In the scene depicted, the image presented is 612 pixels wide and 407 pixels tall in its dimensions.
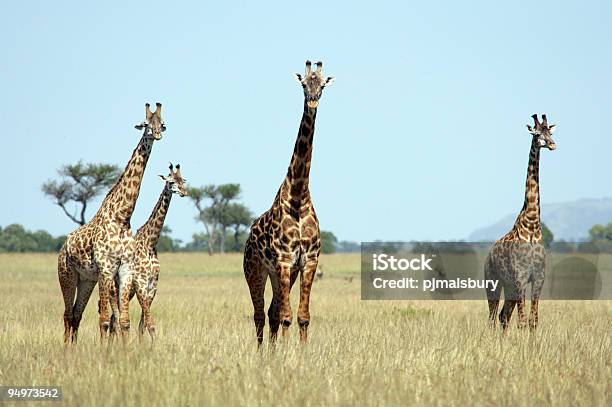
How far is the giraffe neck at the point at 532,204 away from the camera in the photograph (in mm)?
13797

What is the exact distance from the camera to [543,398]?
7828mm

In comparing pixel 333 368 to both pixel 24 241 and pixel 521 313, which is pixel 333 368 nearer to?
pixel 521 313

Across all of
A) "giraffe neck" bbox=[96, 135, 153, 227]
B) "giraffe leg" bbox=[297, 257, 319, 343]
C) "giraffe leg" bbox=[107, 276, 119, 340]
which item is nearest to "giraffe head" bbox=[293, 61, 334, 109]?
"giraffe leg" bbox=[297, 257, 319, 343]

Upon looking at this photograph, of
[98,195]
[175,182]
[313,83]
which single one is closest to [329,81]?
[313,83]

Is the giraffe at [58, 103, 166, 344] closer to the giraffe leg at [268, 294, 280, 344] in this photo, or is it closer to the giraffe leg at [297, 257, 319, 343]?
the giraffe leg at [268, 294, 280, 344]

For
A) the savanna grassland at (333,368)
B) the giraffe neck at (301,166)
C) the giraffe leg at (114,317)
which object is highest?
the giraffe neck at (301,166)

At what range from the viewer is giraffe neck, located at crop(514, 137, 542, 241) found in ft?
45.3

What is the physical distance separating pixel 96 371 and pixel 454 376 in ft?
11.6

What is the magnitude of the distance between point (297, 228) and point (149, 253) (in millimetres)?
3213

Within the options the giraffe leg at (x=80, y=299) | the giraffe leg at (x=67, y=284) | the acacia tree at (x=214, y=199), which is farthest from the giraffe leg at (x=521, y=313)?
the acacia tree at (x=214, y=199)

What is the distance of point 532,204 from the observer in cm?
1395

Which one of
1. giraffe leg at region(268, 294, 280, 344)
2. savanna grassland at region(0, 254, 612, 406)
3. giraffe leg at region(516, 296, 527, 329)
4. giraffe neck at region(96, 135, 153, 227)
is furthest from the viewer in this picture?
giraffe leg at region(516, 296, 527, 329)

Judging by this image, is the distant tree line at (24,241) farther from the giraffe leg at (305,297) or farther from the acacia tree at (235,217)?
the giraffe leg at (305,297)

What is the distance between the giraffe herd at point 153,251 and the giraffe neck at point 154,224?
1cm
